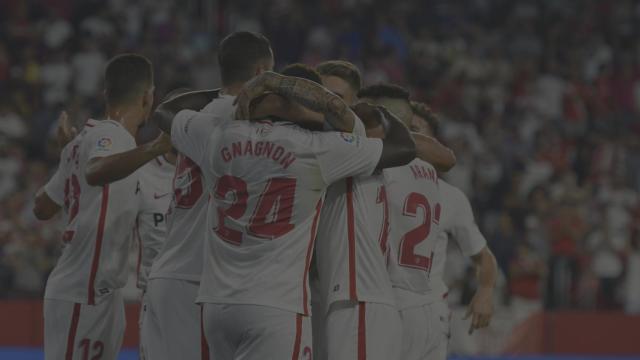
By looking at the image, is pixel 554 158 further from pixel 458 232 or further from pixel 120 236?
pixel 120 236

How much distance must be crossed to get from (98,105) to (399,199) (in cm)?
1160

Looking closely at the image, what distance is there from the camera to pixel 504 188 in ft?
55.4

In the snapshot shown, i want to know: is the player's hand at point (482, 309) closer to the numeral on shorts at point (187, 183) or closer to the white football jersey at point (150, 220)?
the white football jersey at point (150, 220)

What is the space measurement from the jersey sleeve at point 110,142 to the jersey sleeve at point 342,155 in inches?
54.7

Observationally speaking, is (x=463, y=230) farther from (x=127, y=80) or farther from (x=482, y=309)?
(x=127, y=80)

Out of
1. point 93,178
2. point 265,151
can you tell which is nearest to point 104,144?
point 93,178

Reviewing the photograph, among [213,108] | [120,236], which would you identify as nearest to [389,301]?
[213,108]

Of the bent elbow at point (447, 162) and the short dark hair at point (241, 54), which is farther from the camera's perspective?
the bent elbow at point (447, 162)

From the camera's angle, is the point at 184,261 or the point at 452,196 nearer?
the point at 184,261

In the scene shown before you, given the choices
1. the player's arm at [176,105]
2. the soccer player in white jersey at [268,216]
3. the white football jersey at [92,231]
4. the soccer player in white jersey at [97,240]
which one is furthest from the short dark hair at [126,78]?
the soccer player in white jersey at [268,216]

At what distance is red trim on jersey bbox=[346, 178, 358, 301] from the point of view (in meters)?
6.21

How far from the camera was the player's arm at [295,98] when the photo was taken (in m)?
5.94

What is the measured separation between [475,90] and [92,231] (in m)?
12.7

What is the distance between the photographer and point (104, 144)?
698cm
